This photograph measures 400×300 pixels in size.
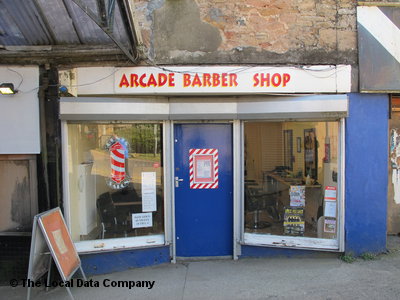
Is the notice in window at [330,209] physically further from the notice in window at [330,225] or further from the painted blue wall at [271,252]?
the painted blue wall at [271,252]

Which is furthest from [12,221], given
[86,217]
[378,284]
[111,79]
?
[378,284]

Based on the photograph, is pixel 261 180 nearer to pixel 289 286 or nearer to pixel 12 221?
pixel 289 286

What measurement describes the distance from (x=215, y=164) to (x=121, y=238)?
5.92ft

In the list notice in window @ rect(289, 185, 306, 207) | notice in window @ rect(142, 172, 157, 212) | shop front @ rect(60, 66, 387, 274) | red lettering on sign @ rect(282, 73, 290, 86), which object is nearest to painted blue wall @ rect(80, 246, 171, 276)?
shop front @ rect(60, 66, 387, 274)

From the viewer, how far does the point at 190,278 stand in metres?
4.23

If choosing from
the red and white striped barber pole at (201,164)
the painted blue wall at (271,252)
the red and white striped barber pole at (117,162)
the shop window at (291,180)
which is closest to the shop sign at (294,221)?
the shop window at (291,180)

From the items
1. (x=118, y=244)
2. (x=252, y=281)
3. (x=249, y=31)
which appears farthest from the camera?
(x=118, y=244)

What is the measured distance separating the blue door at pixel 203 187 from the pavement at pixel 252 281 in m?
0.34

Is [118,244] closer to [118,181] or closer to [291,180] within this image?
[118,181]

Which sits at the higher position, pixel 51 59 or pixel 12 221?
pixel 51 59

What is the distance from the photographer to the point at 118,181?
4.84 m

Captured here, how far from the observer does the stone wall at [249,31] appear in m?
4.51

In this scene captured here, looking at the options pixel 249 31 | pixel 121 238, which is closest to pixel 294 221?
pixel 121 238

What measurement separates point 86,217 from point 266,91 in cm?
326
